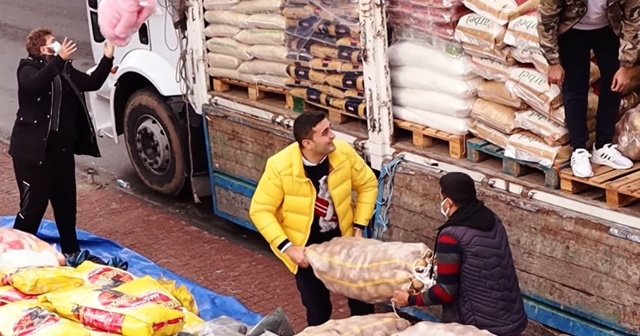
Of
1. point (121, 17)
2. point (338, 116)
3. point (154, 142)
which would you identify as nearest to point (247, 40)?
point (121, 17)

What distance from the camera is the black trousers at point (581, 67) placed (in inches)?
232

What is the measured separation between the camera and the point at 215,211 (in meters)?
8.88

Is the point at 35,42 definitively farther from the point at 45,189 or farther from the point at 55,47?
the point at 45,189

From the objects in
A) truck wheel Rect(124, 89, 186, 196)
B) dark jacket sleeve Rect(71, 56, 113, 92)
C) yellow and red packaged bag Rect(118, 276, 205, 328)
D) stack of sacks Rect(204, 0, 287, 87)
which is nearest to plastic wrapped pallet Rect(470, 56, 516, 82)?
stack of sacks Rect(204, 0, 287, 87)

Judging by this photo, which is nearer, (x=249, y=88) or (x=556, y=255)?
(x=556, y=255)

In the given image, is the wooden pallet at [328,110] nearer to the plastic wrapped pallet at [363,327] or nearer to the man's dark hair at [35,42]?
the man's dark hair at [35,42]

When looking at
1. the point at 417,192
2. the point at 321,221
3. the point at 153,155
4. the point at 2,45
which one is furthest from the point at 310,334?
the point at 2,45

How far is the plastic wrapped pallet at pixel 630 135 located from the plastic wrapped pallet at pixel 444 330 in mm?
1546

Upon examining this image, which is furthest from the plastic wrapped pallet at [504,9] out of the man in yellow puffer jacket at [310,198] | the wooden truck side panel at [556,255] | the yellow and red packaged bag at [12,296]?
the yellow and red packaged bag at [12,296]

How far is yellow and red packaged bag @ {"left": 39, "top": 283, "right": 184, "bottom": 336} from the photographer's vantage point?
569 centimetres

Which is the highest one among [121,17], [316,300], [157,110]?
[121,17]

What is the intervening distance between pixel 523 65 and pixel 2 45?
12.3 m

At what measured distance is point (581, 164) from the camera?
5816 mm

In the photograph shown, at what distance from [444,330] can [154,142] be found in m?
4.96
